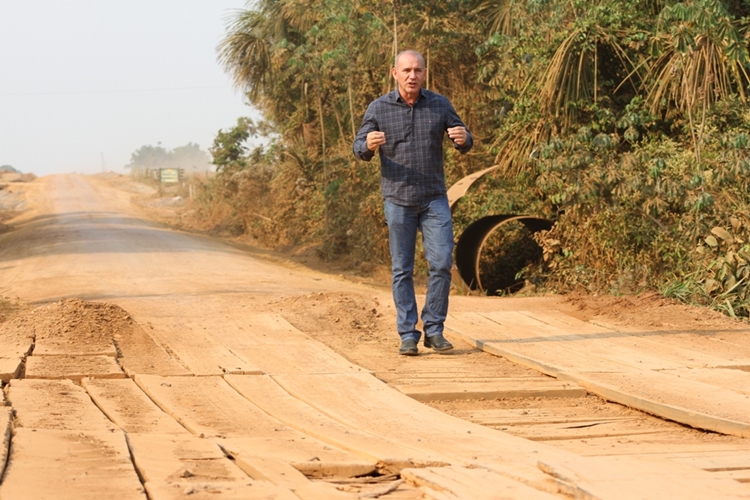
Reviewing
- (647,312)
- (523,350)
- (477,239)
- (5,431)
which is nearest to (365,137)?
(523,350)

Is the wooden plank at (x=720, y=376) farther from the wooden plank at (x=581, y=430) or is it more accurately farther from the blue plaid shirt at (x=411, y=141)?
the blue plaid shirt at (x=411, y=141)

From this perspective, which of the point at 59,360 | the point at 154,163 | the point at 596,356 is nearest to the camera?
Answer: the point at 59,360

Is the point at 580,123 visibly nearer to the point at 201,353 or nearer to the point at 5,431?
the point at 201,353

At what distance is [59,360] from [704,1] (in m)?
8.23

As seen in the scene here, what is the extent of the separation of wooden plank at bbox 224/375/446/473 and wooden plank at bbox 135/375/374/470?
5cm

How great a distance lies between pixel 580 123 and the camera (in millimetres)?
12977

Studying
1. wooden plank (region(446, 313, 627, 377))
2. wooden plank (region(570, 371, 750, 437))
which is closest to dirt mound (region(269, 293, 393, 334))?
wooden plank (region(446, 313, 627, 377))

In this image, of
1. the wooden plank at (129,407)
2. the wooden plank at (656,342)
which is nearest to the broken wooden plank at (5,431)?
the wooden plank at (129,407)

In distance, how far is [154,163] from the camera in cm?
12494

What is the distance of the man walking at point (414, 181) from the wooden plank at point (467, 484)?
2.88 m

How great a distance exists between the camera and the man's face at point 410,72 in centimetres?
600

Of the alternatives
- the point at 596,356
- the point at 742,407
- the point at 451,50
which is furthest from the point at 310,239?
the point at 742,407

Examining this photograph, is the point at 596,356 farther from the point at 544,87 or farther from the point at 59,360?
the point at 544,87

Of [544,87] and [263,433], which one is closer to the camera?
[263,433]
